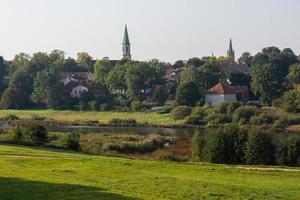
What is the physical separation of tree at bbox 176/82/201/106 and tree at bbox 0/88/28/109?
118ft

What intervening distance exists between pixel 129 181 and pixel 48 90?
97.1 meters

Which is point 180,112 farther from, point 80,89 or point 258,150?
point 258,150

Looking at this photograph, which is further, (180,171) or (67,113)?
(67,113)

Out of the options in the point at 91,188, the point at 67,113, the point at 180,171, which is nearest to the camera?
the point at 91,188

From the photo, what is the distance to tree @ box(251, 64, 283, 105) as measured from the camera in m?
104

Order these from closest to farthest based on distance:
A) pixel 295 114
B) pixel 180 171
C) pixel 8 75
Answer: pixel 180 171, pixel 295 114, pixel 8 75

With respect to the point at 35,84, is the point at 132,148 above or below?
Answer: below

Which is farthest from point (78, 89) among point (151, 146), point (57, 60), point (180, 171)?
point (180, 171)

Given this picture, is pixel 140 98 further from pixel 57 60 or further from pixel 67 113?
pixel 57 60

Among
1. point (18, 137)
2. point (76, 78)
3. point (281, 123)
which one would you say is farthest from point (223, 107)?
point (76, 78)

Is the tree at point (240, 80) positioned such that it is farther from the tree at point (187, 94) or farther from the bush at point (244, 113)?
the bush at point (244, 113)

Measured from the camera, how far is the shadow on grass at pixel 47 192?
19.1m

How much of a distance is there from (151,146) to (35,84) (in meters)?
71.4

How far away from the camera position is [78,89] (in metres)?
130
